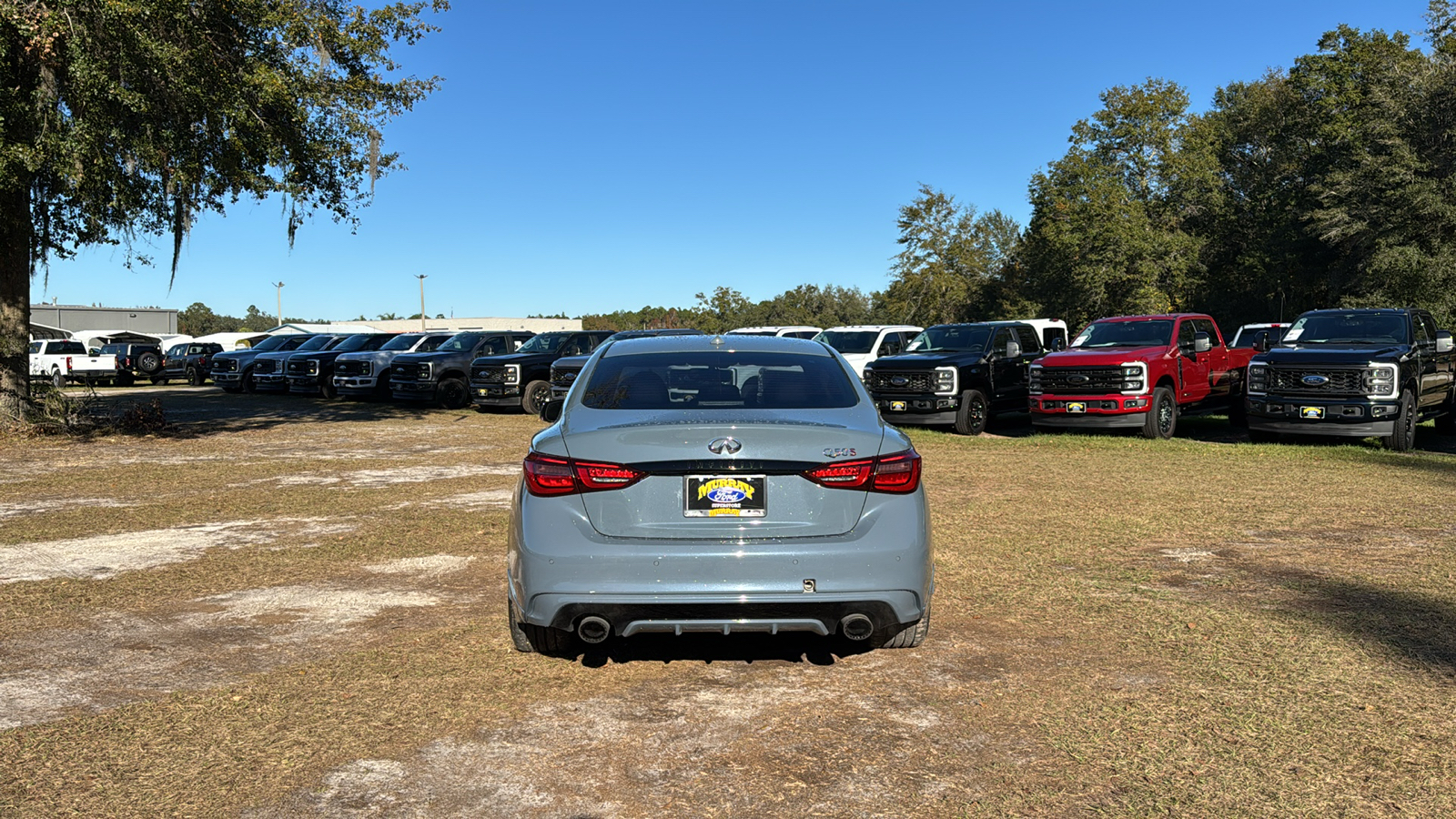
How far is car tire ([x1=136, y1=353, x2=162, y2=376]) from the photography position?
127 ft

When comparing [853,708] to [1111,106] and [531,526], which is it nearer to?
[531,526]

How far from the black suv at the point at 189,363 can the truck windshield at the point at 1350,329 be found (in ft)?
115

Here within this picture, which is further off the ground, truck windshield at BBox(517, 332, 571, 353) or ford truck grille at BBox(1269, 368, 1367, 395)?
truck windshield at BBox(517, 332, 571, 353)

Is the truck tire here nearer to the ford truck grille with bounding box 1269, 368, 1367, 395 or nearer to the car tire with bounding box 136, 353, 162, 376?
the car tire with bounding box 136, 353, 162, 376

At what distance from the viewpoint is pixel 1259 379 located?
1571 centimetres

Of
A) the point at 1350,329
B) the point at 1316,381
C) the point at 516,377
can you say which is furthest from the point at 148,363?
the point at 1350,329

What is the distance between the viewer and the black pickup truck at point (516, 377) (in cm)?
2308

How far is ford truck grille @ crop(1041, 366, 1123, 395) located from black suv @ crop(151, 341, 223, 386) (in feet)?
104

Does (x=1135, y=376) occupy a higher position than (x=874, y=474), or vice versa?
(x=1135, y=376)

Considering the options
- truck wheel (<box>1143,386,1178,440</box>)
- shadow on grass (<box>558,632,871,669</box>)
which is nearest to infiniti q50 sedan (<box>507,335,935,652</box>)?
shadow on grass (<box>558,632,871,669</box>)

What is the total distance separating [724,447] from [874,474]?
664 mm

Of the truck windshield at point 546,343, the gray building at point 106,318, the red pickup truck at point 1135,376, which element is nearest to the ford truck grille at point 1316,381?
the red pickup truck at point 1135,376

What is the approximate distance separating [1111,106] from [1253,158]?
7984 millimetres

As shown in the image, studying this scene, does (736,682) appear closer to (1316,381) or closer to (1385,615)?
(1385,615)
